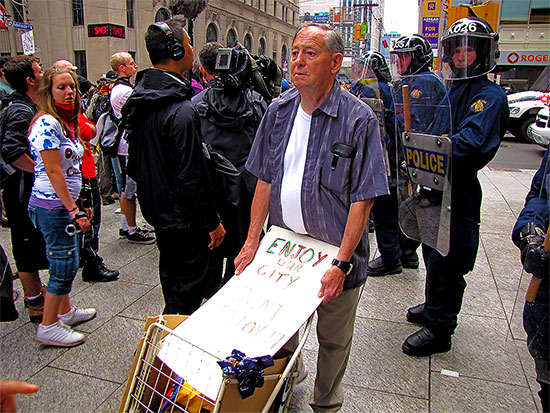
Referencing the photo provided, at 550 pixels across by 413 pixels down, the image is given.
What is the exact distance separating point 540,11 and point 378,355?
28.4 meters

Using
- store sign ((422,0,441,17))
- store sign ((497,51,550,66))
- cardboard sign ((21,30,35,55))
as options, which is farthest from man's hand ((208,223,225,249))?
store sign ((497,51,550,66))

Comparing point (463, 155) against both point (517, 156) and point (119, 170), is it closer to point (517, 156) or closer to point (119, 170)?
point (119, 170)

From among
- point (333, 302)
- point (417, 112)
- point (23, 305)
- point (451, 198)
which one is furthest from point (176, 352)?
point (23, 305)

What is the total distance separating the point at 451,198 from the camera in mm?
2689

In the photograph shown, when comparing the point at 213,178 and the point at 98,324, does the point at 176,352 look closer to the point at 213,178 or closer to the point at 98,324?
the point at 213,178

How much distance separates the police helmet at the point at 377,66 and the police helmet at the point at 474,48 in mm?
2015

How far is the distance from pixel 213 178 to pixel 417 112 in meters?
1.40

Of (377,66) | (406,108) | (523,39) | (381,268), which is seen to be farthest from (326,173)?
(523,39)

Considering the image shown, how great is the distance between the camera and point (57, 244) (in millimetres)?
3043

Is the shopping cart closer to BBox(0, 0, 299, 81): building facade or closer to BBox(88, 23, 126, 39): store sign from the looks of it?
BBox(0, 0, 299, 81): building facade

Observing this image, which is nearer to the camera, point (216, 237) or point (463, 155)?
point (463, 155)

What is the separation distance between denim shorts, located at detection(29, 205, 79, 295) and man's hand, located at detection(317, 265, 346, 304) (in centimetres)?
198

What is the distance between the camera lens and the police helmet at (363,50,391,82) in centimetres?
491

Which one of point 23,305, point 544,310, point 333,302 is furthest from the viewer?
point 23,305
